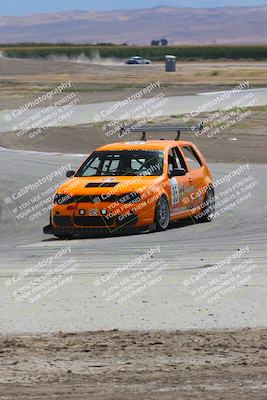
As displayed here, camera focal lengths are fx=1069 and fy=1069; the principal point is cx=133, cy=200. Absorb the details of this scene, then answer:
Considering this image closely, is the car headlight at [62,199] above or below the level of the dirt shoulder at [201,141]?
above

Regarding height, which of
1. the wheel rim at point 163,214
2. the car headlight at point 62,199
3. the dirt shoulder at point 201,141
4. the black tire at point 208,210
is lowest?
the dirt shoulder at point 201,141

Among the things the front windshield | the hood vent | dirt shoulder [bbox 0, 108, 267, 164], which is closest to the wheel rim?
the front windshield

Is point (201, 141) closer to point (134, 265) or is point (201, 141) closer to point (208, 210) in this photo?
point (208, 210)

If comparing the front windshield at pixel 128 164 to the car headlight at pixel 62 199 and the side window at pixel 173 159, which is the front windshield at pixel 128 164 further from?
the car headlight at pixel 62 199

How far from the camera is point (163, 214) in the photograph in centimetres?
1655

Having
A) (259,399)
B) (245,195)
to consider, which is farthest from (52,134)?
(259,399)

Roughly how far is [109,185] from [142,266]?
4.63 metres

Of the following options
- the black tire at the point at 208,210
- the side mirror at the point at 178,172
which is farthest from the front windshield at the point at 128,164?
the black tire at the point at 208,210

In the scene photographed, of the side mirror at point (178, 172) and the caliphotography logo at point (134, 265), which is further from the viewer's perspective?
the side mirror at point (178, 172)

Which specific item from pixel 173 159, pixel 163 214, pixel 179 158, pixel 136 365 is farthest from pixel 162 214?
pixel 136 365

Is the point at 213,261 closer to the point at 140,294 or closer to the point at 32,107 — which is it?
the point at 140,294

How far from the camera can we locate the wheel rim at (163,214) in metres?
16.4

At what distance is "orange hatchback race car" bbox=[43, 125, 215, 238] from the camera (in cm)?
1617

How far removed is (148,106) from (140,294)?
3789cm
